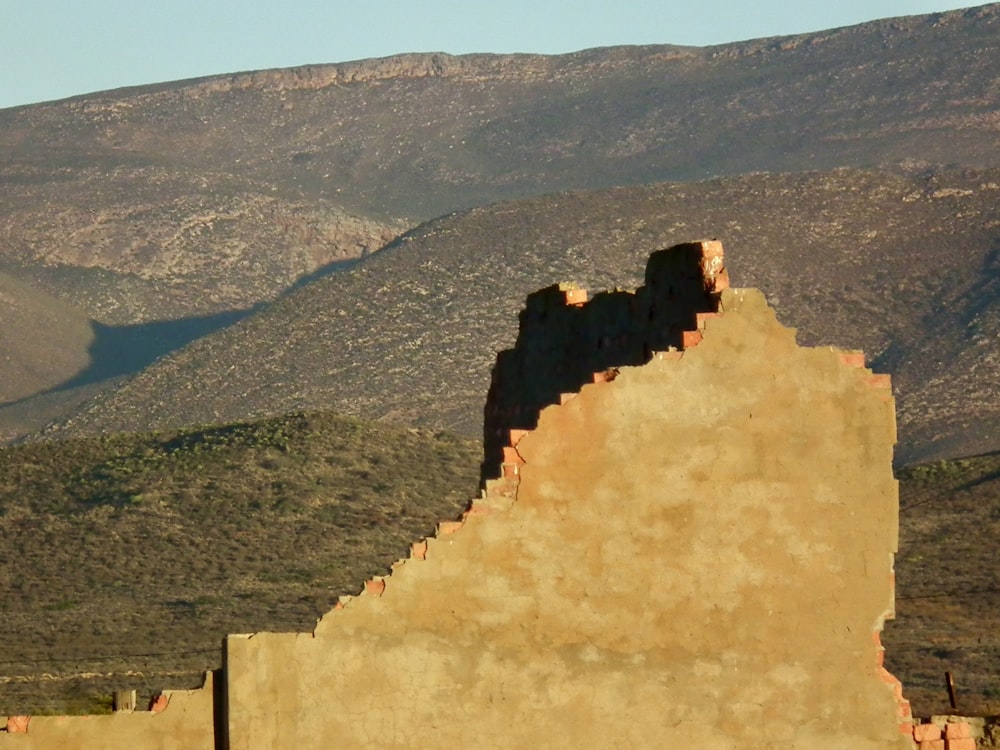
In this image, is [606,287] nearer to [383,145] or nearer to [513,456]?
[513,456]

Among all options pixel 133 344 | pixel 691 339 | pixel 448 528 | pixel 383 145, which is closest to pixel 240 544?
pixel 691 339

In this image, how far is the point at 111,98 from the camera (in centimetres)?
14800

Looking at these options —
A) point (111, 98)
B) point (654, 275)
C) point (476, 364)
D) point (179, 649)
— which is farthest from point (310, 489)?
point (111, 98)

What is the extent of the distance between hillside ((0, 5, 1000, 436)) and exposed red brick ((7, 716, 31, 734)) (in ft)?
276

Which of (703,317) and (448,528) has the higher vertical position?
(703,317)

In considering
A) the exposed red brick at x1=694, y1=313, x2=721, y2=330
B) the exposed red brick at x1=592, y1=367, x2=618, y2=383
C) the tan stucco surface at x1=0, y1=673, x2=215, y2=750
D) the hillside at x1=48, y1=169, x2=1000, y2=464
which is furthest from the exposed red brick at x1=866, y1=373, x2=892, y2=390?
the hillside at x1=48, y1=169, x2=1000, y2=464

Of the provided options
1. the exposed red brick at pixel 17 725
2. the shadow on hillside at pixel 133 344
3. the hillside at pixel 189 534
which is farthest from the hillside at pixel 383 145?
the exposed red brick at pixel 17 725

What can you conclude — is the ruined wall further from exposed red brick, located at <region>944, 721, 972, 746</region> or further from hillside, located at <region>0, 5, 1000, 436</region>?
hillside, located at <region>0, 5, 1000, 436</region>

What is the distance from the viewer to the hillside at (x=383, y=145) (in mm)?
117062

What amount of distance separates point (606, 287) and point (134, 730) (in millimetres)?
61187

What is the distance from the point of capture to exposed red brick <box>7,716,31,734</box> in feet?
43.3

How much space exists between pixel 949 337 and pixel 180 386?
24.6 metres

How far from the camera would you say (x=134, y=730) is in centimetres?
1336

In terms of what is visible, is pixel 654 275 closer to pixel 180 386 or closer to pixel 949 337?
pixel 949 337
